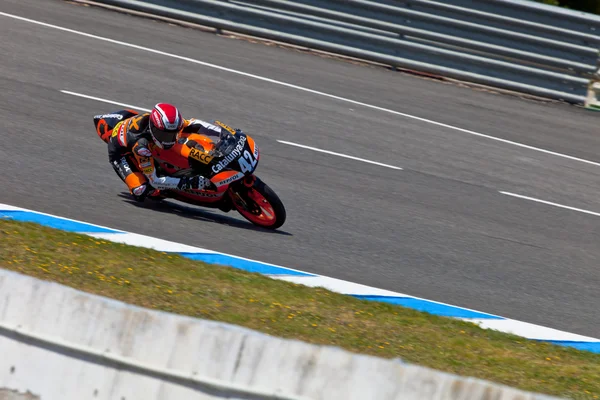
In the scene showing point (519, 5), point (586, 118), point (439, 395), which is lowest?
point (439, 395)

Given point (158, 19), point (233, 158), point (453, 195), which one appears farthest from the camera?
point (158, 19)

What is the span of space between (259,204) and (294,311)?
2.65m

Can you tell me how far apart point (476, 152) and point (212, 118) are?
12.8 ft

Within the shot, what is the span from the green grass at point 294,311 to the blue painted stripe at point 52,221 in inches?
17.3

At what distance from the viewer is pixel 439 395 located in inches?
146

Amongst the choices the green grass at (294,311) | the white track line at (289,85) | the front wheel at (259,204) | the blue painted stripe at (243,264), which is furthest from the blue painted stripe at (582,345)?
the white track line at (289,85)

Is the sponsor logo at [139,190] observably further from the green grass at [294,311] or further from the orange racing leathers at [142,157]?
the green grass at [294,311]

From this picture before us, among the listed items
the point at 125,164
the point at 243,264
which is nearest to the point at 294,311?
the point at 243,264

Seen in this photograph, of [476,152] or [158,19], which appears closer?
[476,152]

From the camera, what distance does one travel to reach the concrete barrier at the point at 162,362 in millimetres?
3738

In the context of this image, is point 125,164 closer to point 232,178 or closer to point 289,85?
point 232,178

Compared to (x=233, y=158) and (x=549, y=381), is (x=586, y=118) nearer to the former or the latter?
(x=233, y=158)

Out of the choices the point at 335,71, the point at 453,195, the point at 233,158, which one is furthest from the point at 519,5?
the point at 233,158

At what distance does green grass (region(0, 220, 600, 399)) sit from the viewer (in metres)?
6.18
